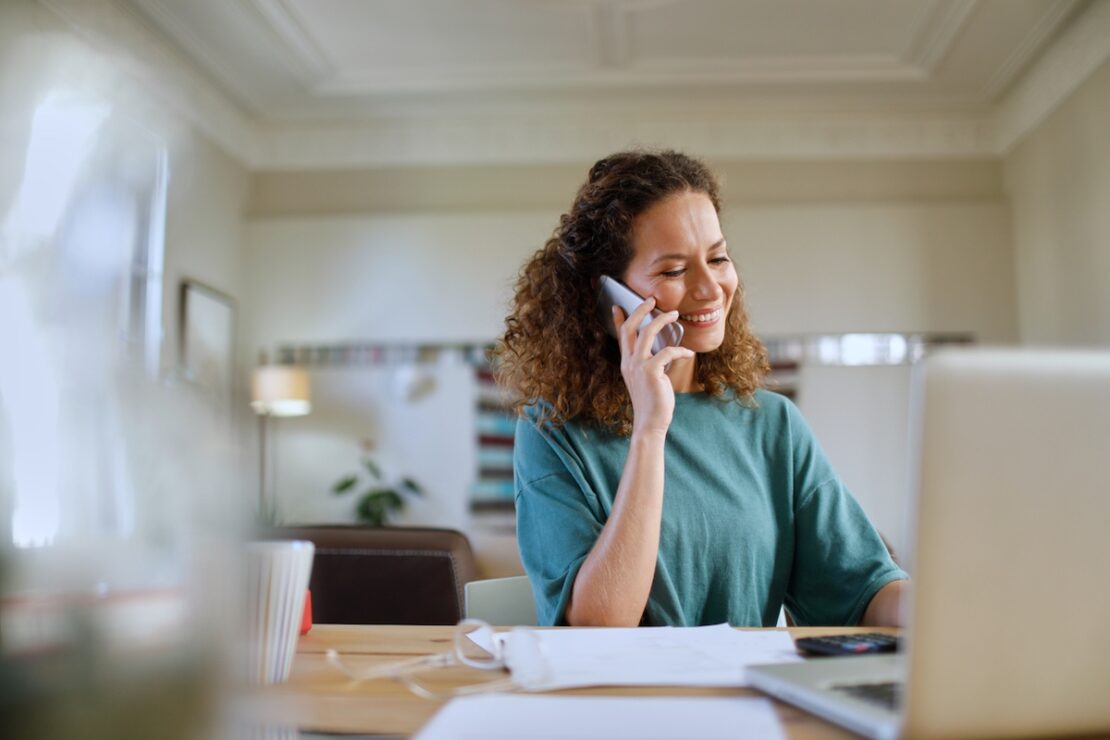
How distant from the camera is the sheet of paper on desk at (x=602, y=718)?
59 centimetres

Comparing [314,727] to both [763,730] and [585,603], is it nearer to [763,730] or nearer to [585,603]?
[763,730]

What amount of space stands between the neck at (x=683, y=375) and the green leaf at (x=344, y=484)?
372 cm

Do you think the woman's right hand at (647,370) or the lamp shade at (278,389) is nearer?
the woman's right hand at (647,370)

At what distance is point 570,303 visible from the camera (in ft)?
5.41

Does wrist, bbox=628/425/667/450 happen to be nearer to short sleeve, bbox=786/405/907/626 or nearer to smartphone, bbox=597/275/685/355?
smartphone, bbox=597/275/685/355

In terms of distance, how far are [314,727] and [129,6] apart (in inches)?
160

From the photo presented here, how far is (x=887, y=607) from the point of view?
1.18 m

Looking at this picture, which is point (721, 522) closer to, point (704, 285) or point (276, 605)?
point (704, 285)

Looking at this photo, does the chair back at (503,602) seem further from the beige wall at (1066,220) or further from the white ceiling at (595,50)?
the beige wall at (1066,220)

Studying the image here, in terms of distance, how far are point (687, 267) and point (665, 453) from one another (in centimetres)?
30

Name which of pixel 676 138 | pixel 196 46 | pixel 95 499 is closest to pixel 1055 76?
pixel 676 138

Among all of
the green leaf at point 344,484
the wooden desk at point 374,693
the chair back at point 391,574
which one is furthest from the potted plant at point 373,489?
the wooden desk at point 374,693

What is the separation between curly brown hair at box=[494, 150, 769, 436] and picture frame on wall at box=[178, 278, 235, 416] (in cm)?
295

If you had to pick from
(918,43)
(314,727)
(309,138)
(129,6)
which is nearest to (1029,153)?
(918,43)
